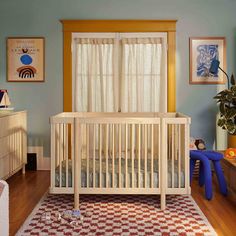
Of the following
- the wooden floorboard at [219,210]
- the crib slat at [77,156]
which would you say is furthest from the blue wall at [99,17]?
the crib slat at [77,156]

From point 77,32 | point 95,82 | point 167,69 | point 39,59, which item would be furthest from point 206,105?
point 39,59

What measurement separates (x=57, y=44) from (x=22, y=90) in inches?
29.6

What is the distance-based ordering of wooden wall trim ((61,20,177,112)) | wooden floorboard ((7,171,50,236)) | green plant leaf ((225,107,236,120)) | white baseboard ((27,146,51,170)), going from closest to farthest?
wooden floorboard ((7,171,50,236)) < green plant leaf ((225,107,236,120)) < wooden wall trim ((61,20,177,112)) < white baseboard ((27,146,51,170))

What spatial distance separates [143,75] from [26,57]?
59.9 inches

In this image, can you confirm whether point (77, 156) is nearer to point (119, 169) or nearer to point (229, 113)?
point (119, 169)

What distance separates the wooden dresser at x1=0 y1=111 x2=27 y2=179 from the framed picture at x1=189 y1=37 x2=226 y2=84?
2.21 m

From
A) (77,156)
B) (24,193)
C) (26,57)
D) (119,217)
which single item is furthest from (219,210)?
(26,57)

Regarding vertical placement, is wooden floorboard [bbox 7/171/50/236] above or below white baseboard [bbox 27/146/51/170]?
below

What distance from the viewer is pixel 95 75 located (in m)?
4.98

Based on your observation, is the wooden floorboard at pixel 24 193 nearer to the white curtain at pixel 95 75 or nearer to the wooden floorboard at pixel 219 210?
the white curtain at pixel 95 75

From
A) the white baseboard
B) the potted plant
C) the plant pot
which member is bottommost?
the white baseboard

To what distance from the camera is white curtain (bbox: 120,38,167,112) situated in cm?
495

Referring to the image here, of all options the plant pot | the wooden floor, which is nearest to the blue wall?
the plant pot

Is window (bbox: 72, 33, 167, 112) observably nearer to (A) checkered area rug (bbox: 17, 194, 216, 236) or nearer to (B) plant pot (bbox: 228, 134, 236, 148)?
(B) plant pot (bbox: 228, 134, 236, 148)
